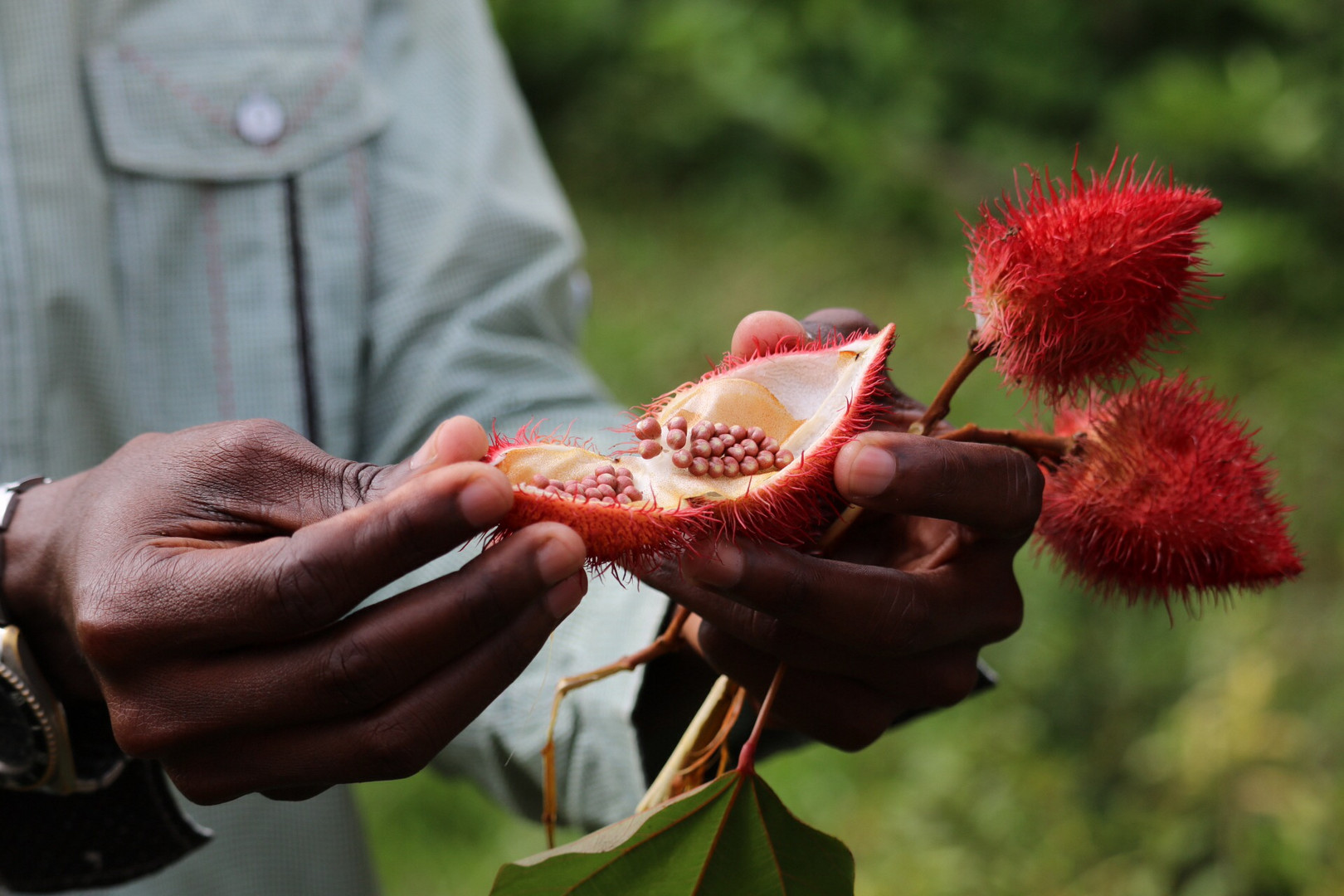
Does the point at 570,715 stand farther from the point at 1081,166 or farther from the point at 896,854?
the point at 1081,166

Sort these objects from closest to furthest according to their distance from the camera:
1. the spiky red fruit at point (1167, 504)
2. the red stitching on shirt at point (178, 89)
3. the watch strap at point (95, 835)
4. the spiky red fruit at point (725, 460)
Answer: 1. the spiky red fruit at point (725, 460)
2. the spiky red fruit at point (1167, 504)
3. the watch strap at point (95, 835)
4. the red stitching on shirt at point (178, 89)

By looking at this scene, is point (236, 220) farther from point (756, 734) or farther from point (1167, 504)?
point (1167, 504)

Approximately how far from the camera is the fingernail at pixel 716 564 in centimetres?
65

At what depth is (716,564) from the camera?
0.65 metres

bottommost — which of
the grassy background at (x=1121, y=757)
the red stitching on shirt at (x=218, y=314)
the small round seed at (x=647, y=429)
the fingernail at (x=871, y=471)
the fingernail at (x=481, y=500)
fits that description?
the grassy background at (x=1121, y=757)

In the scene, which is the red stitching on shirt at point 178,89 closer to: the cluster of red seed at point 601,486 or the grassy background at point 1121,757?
the cluster of red seed at point 601,486

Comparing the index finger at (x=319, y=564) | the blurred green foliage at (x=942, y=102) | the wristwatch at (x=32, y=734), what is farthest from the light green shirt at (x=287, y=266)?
the blurred green foliage at (x=942, y=102)

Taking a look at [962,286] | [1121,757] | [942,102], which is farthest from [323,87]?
[942,102]

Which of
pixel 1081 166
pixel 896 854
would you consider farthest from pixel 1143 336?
pixel 1081 166

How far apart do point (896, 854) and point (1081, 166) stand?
2.20 metres

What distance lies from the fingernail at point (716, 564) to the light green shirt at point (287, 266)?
1.31 ft

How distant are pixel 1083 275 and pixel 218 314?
928 millimetres

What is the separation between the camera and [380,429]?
1342 mm

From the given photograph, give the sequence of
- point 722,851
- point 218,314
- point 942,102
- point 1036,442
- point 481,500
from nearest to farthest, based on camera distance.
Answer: point 481,500, point 722,851, point 1036,442, point 218,314, point 942,102
